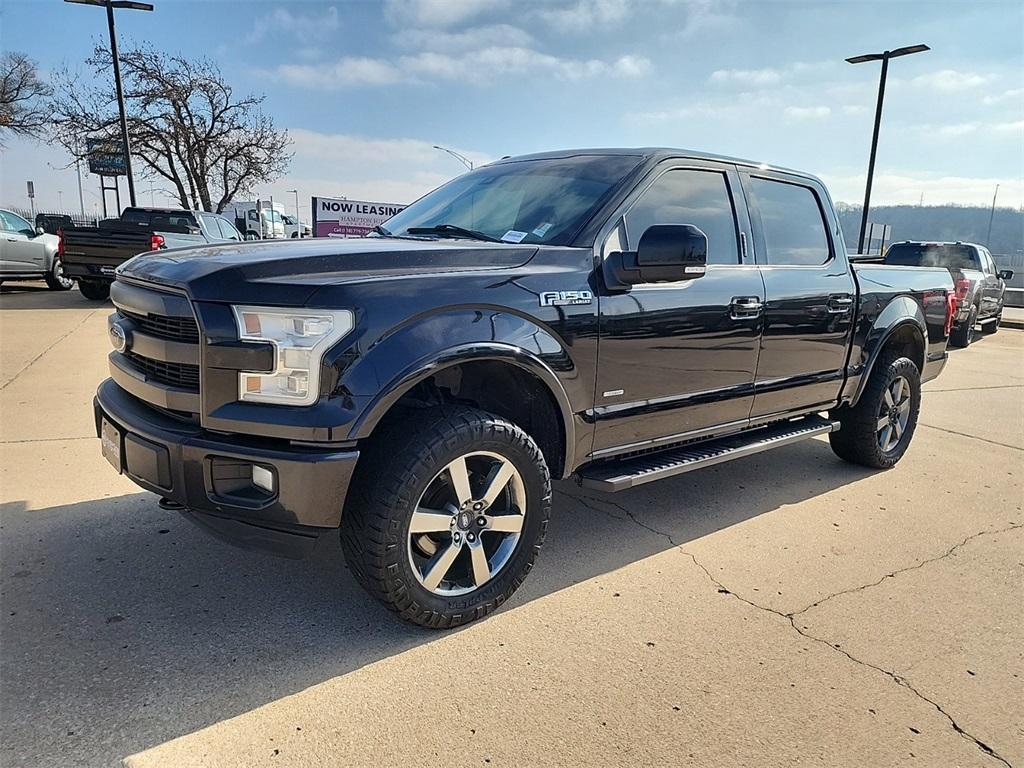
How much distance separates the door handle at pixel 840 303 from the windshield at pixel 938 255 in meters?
11.3

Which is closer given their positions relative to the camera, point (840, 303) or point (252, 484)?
point (252, 484)

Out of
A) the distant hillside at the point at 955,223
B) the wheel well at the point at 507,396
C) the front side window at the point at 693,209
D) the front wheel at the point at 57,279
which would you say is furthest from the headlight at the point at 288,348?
the distant hillside at the point at 955,223

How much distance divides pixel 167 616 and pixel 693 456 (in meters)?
2.51

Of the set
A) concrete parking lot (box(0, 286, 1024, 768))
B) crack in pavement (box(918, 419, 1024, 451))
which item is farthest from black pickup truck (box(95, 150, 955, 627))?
crack in pavement (box(918, 419, 1024, 451))

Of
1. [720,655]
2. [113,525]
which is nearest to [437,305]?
[720,655]

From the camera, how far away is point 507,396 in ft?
10.4

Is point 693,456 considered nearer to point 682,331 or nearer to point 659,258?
point 682,331

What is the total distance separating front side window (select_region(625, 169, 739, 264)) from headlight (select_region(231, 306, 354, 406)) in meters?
1.63

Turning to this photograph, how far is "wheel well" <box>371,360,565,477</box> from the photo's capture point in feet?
9.54

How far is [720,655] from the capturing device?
2.69 meters

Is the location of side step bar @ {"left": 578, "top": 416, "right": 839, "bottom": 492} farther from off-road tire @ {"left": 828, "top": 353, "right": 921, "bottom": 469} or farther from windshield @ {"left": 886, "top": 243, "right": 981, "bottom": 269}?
windshield @ {"left": 886, "top": 243, "right": 981, "bottom": 269}

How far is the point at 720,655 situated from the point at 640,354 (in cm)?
131

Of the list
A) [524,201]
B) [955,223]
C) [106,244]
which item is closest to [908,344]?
[524,201]

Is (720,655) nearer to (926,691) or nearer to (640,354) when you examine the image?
(926,691)
